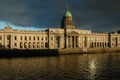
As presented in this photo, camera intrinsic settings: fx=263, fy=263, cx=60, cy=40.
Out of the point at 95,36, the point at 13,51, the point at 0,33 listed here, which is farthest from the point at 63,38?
the point at 13,51

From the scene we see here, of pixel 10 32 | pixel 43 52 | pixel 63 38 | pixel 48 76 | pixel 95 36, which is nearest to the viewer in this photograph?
pixel 48 76

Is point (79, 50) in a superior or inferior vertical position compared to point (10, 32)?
inferior

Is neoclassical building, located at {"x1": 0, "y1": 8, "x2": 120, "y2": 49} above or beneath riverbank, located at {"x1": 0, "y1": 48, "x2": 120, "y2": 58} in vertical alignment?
above

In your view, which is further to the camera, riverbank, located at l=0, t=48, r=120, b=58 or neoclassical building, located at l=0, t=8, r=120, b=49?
neoclassical building, located at l=0, t=8, r=120, b=49

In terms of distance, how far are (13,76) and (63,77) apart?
30.3ft

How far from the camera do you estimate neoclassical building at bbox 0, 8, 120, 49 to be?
484 ft

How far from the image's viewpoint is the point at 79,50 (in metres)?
137

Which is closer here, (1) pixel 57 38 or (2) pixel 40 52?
(2) pixel 40 52

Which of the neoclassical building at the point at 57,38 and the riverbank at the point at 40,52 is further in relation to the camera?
the neoclassical building at the point at 57,38

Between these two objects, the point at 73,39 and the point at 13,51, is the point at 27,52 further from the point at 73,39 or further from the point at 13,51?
the point at 73,39

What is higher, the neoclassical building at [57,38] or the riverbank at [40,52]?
the neoclassical building at [57,38]

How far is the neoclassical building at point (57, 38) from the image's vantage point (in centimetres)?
14762

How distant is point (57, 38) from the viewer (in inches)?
6658

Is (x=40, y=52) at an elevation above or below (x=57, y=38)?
below
